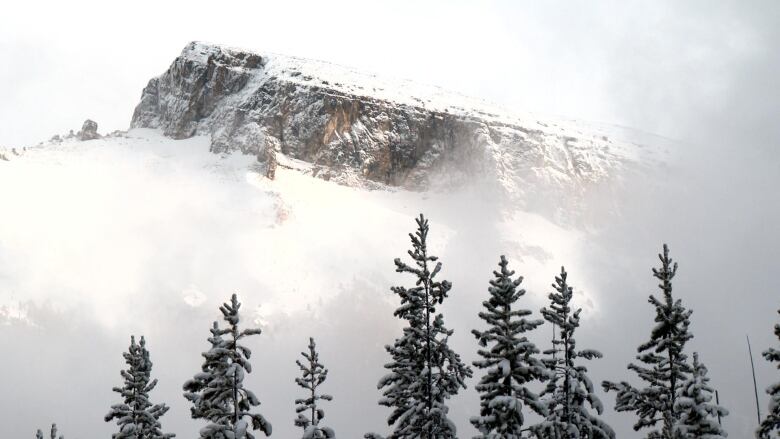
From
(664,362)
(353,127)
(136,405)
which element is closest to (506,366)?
(664,362)

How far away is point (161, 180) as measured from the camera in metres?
152

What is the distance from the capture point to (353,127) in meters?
167

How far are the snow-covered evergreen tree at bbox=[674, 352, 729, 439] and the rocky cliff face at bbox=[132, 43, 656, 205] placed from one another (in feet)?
453

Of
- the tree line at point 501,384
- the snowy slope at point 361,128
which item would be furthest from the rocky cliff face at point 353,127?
the tree line at point 501,384

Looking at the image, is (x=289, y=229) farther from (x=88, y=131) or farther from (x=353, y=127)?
(x=88, y=131)

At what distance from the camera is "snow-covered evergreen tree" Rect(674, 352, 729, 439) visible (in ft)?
79.0

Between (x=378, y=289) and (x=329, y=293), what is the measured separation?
957cm

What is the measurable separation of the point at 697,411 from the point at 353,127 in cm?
14669

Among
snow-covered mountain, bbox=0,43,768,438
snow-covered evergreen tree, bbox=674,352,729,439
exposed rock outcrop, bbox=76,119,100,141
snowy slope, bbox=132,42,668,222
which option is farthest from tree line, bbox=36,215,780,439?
exposed rock outcrop, bbox=76,119,100,141

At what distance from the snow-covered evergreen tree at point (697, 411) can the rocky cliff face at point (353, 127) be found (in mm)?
137948

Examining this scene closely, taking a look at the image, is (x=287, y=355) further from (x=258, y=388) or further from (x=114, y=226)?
(x=114, y=226)

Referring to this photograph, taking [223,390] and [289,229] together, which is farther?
[289,229]

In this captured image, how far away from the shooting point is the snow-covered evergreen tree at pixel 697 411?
24094 millimetres

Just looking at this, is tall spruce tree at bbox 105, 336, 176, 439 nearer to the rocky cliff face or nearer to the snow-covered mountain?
the snow-covered mountain
